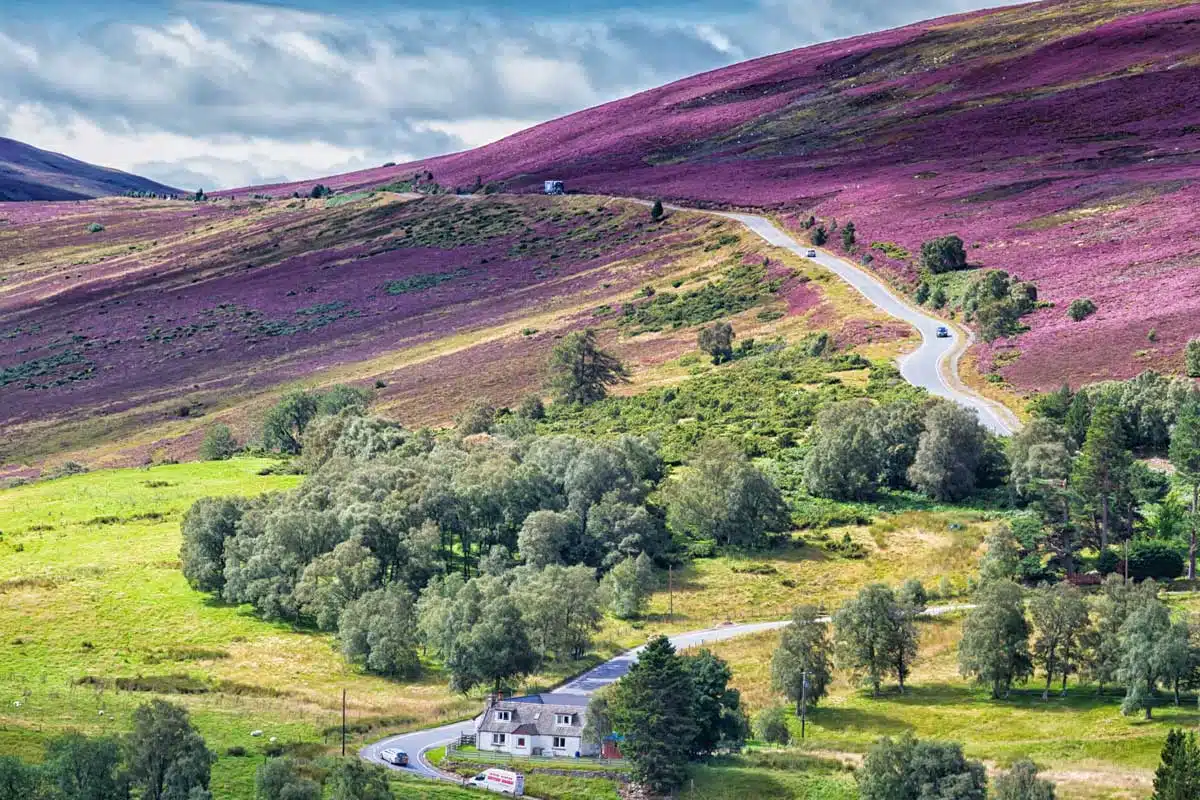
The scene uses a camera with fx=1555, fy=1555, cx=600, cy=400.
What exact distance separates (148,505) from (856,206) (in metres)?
87.7

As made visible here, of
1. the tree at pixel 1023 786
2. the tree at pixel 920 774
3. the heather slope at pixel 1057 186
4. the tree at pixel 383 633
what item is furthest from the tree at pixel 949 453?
the tree at pixel 1023 786

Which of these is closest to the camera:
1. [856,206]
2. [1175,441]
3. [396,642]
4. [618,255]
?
[396,642]

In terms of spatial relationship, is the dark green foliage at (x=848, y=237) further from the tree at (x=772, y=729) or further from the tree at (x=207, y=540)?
the tree at (x=772, y=729)

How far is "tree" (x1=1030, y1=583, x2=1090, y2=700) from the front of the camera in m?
67.0

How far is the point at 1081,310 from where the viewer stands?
115625 mm

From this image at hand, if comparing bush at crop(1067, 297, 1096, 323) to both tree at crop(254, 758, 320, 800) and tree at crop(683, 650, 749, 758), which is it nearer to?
tree at crop(683, 650, 749, 758)

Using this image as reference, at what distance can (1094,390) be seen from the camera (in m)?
96.5

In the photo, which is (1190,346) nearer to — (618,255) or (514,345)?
(514,345)

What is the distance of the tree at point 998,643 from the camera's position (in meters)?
67.5

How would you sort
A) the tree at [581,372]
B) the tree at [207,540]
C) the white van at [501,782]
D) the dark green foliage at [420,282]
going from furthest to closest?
the dark green foliage at [420,282] → the tree at [581,372] → the tree at [207,540] → the white van at [501,782]

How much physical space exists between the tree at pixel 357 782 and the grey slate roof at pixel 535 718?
9576mm

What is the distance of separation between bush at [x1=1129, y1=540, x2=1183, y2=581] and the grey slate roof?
3093 cm

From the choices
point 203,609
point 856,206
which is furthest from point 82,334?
point 203,609

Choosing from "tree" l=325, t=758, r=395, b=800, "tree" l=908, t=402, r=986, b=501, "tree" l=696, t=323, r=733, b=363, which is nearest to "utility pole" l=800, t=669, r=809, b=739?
"tree" l=325, t=758, r=395, b=800
